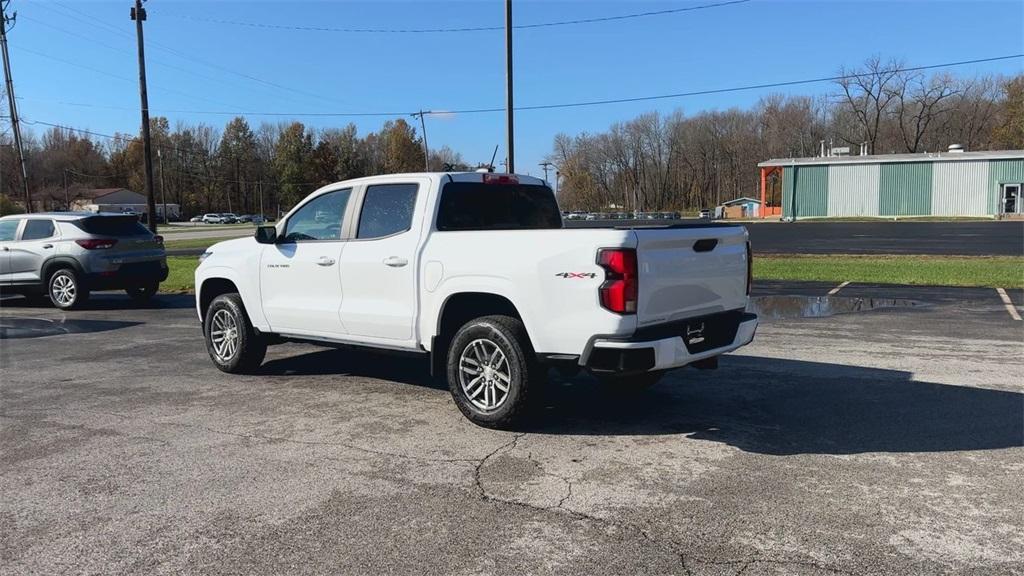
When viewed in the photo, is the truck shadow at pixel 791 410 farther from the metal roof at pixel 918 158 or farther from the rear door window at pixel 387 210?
the metal roof at pixel 918 158

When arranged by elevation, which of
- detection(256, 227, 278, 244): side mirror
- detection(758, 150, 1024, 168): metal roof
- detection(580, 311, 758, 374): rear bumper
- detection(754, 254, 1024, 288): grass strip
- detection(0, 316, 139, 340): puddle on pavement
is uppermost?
detection(758, 150, 1024, 168): metal roof

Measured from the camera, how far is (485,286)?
538 cm

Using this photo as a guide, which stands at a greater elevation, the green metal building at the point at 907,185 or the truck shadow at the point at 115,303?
the green metal building at the point at 907,185

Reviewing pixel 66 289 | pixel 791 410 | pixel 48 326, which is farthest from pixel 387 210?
pixel 66 289

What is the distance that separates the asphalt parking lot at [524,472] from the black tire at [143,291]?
265 inches

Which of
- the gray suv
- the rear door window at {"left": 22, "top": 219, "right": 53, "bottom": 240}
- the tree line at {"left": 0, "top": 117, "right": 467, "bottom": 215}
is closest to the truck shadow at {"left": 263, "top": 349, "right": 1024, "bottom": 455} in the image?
the gray suv

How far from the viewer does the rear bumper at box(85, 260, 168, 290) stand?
13.5m

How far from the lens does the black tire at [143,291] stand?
1433 centimetres

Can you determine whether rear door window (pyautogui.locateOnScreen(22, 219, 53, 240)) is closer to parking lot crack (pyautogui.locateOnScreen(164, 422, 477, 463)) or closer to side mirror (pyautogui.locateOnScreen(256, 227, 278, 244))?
side mirror (pyautogui.locateOnScreen(256, 227, 278, 244))

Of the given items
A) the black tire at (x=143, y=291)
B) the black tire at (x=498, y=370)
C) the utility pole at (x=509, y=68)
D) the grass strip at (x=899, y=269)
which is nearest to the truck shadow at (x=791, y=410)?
the black tire at (x=498, y=370)

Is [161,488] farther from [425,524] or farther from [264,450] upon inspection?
[425,524]

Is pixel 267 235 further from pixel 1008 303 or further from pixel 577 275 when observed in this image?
pixel 1008 303

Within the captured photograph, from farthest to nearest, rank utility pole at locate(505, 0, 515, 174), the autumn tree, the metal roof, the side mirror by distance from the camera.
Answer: the autumn tree, the metal roof, utility pole at locate(505, 0, 515, 174), the side mirror

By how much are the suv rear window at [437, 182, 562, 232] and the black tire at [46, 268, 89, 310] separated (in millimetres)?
10268
